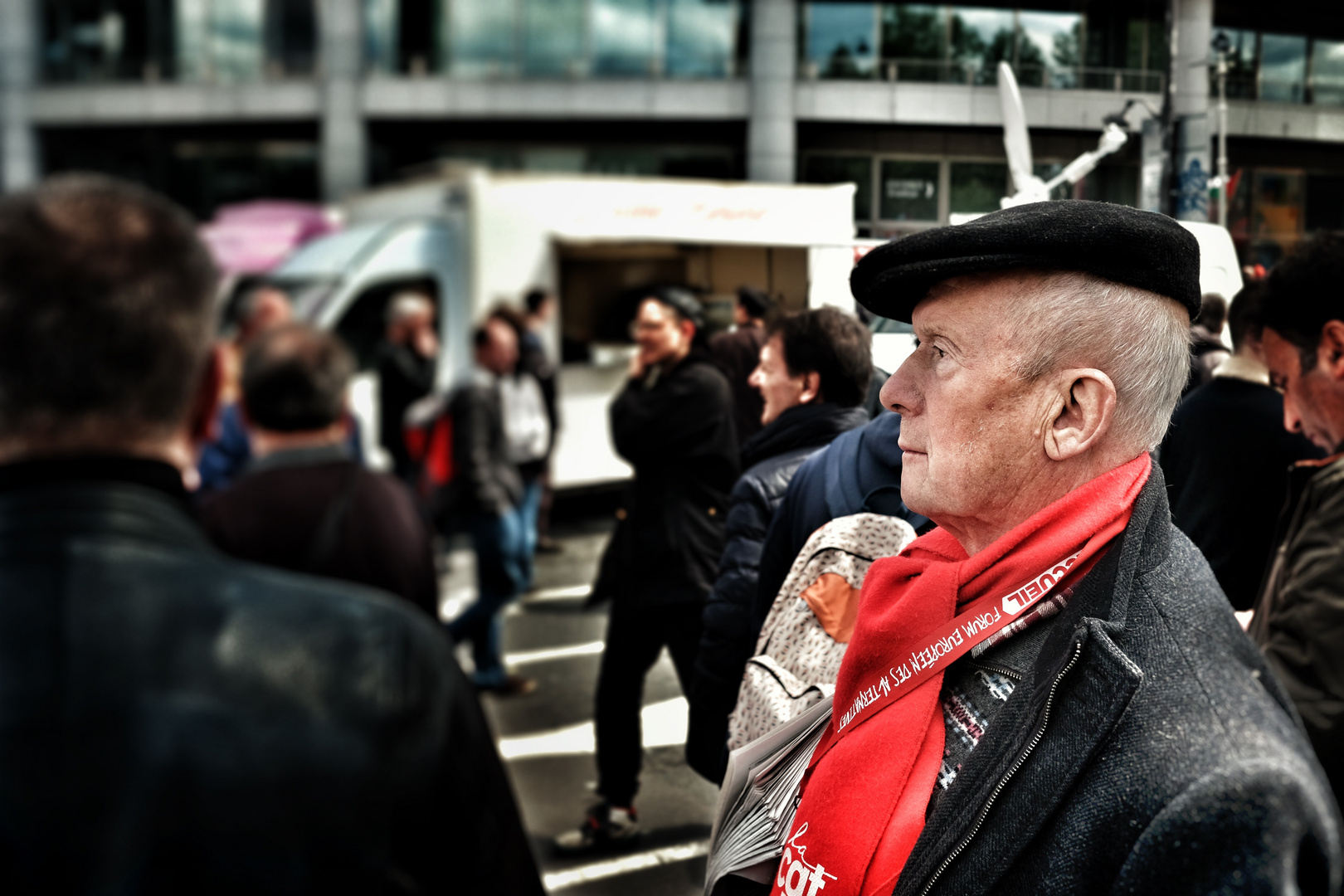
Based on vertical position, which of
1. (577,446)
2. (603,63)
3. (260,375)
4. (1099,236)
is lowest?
(577,446)

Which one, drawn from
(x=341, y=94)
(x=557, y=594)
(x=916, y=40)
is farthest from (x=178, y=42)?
(x=557, y=594)

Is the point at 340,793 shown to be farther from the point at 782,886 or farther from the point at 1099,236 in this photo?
the point at 1099,236

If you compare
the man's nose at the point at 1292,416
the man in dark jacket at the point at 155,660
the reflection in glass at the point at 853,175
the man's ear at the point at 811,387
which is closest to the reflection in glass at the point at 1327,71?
the man's nose at the point at 1292,416

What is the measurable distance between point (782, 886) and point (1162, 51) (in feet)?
5.30

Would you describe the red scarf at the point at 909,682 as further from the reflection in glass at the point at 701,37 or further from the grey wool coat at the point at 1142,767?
the reflection in glass at the point at 701,37

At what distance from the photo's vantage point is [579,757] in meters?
3.75

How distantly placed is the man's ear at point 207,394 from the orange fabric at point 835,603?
832 millimetres

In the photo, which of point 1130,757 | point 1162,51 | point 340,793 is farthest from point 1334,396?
point 340,793

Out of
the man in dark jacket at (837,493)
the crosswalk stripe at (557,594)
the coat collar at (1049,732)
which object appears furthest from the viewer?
the crosswalk stripe at (557,594)

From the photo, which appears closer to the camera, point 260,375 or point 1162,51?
point 1162,51

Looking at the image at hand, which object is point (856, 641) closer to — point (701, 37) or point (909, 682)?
point (909, 682)

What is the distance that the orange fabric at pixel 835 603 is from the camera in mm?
1450

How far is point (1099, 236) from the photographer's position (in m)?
0.98

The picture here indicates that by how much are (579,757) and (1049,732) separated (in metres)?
3.07
